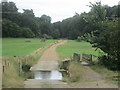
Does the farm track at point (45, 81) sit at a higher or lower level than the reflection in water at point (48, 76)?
higher

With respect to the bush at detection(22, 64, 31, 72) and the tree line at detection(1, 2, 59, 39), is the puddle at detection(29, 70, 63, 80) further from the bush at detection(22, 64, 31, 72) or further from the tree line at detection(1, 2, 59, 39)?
the tree line at detection(1, 2, 59, 39)

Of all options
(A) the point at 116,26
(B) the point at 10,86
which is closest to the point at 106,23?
(A) the point at 116,26

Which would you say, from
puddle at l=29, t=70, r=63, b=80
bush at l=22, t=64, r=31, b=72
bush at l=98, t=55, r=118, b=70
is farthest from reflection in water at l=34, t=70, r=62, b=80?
bush at l=98, t=55, r=118, b=70

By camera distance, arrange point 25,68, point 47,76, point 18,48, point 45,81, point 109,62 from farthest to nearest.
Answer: point 18,48, point 25,68, point 109,62, point 47,76, point 45,81

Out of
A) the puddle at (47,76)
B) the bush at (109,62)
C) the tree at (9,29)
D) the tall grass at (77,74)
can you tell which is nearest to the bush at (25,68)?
the puddle at (47,76)

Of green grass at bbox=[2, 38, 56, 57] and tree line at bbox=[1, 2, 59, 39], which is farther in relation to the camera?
tree line at bbox=[1, 2, 59, 39]

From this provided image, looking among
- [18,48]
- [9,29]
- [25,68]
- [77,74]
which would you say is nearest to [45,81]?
[77,74]

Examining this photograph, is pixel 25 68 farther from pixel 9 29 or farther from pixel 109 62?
pixel 9 29

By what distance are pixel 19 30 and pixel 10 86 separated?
95638 mm

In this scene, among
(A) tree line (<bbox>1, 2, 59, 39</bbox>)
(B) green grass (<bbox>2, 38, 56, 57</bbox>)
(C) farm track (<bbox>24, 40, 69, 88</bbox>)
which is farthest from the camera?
(A) tree line (<bbox>1, 2, 59, 39</bbox>)

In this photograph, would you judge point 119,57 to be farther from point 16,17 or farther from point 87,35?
point 16,17

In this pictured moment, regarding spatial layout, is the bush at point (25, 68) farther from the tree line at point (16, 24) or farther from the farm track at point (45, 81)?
the tree line at point (16, 24)

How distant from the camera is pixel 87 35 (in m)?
18.8

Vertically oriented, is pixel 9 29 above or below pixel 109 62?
above
